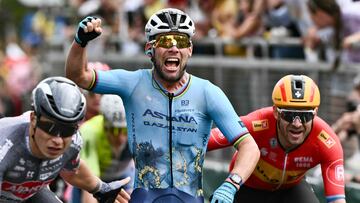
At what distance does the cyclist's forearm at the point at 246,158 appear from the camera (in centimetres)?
833

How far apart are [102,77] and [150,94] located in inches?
16.1

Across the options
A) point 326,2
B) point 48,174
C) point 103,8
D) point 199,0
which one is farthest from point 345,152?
point 103,8

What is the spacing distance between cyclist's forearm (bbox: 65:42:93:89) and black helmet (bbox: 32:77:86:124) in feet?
1.73

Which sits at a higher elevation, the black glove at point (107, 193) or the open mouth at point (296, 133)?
the open mouth at point (296, 133)

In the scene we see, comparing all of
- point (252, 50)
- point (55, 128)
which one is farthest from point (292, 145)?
point (252, 50)

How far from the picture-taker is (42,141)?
308 inches

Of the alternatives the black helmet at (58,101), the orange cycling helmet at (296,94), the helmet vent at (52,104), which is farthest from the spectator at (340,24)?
the helmet vent at (52,104)

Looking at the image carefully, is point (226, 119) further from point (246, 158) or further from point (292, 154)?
point (292, 154)

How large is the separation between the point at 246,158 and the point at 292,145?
3.92ft

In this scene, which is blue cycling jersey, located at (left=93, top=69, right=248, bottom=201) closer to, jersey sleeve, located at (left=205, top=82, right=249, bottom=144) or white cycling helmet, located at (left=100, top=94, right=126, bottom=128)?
jersey sleeve, located at (left=205, top=82, right=249, bottom=144)

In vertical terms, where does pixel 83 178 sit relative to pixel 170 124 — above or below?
below

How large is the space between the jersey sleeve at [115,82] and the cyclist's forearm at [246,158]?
3.27 ft

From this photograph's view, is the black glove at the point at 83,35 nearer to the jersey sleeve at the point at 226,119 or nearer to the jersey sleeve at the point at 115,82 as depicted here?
the jersey sleeve at the point at 115,82

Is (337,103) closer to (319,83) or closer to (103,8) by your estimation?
(319,83)
